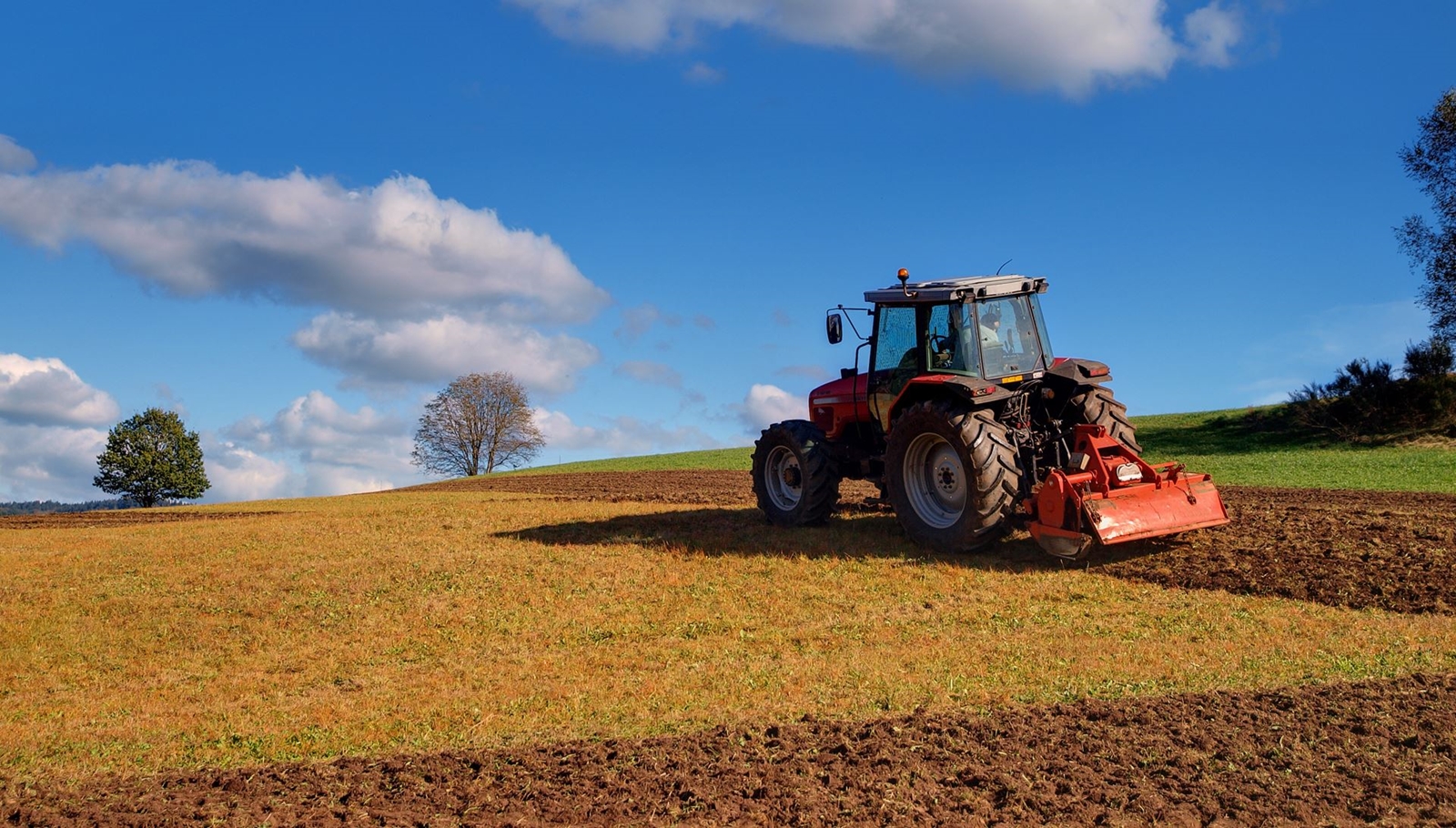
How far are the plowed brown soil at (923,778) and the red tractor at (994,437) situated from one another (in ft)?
14.2

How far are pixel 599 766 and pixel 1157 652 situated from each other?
4.57 meters

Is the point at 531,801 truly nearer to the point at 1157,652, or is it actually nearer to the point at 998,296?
the point at 1157,652

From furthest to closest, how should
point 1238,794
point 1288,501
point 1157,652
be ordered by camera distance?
point 1288,501 → point 1157,652 → point 1238,794

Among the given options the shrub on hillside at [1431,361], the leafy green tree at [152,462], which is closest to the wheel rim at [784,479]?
the shrub on hillside at [1431,361]

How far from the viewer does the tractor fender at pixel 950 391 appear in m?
11.2

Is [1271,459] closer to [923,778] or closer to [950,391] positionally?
[950,391]

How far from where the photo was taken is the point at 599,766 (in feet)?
19.1

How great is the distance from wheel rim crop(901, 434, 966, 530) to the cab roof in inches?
61.2

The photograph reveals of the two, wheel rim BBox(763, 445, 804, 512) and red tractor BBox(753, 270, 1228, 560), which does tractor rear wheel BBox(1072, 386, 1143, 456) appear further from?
wheel rim BBox(763, 445, 804, 512)

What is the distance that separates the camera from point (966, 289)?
11.8 meters

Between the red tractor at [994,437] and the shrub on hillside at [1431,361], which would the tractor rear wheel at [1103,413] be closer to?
the red tractor at [994,437]

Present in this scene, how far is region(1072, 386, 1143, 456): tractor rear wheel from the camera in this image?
39.0 feet

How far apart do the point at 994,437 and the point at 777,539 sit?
11.0 ft

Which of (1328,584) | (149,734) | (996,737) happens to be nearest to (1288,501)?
(1328,584)
